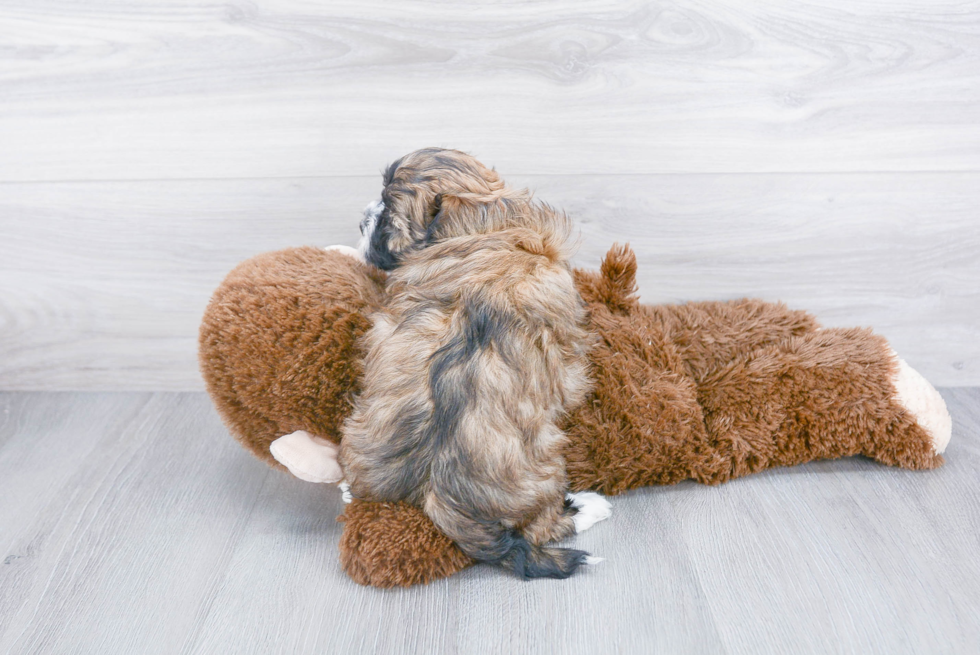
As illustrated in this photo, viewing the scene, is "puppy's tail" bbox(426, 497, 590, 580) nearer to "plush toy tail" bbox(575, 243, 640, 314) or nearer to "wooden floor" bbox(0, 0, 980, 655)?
"wooden floor" bbox(0, 0, 980, 655)

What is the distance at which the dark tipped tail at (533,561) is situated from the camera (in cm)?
131

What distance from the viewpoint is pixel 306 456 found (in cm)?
146

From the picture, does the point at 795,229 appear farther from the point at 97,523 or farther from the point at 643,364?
the point at 97,523

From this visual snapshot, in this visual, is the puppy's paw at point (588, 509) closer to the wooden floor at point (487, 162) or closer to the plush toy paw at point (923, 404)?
the wooden floor at point (487, 162)

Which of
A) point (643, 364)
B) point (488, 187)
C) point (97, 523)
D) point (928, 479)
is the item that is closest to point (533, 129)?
point (488, 187)

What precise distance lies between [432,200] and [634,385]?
1.92ft

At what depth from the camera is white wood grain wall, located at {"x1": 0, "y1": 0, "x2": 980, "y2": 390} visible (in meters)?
1.72

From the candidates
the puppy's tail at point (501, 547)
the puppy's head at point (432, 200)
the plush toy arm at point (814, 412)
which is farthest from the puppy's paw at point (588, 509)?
the puppy's head at point (432, 200)

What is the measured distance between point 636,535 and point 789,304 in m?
0.89

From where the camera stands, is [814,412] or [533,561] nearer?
[533,561]

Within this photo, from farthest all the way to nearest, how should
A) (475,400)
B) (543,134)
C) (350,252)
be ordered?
1. (543,134)
2. (350,252)
3. (475,400)

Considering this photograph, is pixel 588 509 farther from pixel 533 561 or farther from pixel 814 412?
pixel 814 412

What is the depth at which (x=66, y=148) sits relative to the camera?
73.2 inches

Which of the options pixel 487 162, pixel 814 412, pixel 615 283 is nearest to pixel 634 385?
pixel 615 283
